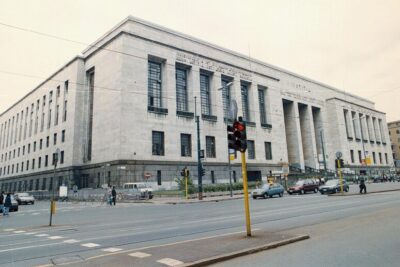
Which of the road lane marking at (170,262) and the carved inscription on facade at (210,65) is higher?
the carved inscription on facade at (210,65)

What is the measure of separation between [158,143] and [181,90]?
10.6 meters

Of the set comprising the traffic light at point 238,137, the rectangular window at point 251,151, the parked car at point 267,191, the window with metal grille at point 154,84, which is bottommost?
the parked car at point 267,191

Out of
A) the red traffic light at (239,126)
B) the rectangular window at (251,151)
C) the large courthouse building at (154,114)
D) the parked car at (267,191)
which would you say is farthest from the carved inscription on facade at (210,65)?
the red traffic light at (239,126)

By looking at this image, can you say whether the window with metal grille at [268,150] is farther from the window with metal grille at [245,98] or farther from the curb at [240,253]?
the curb at [240,253]

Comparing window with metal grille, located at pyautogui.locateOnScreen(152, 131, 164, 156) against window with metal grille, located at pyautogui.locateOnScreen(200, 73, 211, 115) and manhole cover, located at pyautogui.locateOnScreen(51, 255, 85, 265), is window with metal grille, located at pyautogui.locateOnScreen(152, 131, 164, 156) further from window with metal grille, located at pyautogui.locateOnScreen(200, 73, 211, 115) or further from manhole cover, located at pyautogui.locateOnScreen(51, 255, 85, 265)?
manhole cover, located at pyautogui.locateOnScreen(51, 255, 85, 265)

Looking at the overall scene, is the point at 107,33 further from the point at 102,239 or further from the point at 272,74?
the point at 102,239

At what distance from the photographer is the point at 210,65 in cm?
5244

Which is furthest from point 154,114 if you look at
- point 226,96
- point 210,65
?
point 226,96

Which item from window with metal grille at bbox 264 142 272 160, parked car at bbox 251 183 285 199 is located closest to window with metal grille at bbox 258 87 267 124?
window with metal grille at bbox 264 142 272 160

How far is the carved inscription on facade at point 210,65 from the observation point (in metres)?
49.1

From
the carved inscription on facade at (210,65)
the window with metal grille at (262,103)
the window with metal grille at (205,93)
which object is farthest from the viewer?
the window with metal grille at (262,103)

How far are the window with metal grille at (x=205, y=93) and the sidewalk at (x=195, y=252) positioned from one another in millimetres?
42697

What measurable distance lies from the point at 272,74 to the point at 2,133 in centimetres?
7872

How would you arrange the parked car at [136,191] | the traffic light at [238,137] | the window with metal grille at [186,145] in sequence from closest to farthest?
the traffic light at [238,137]
the parked car at [136,191]
the window with metal grille at [186,145]
